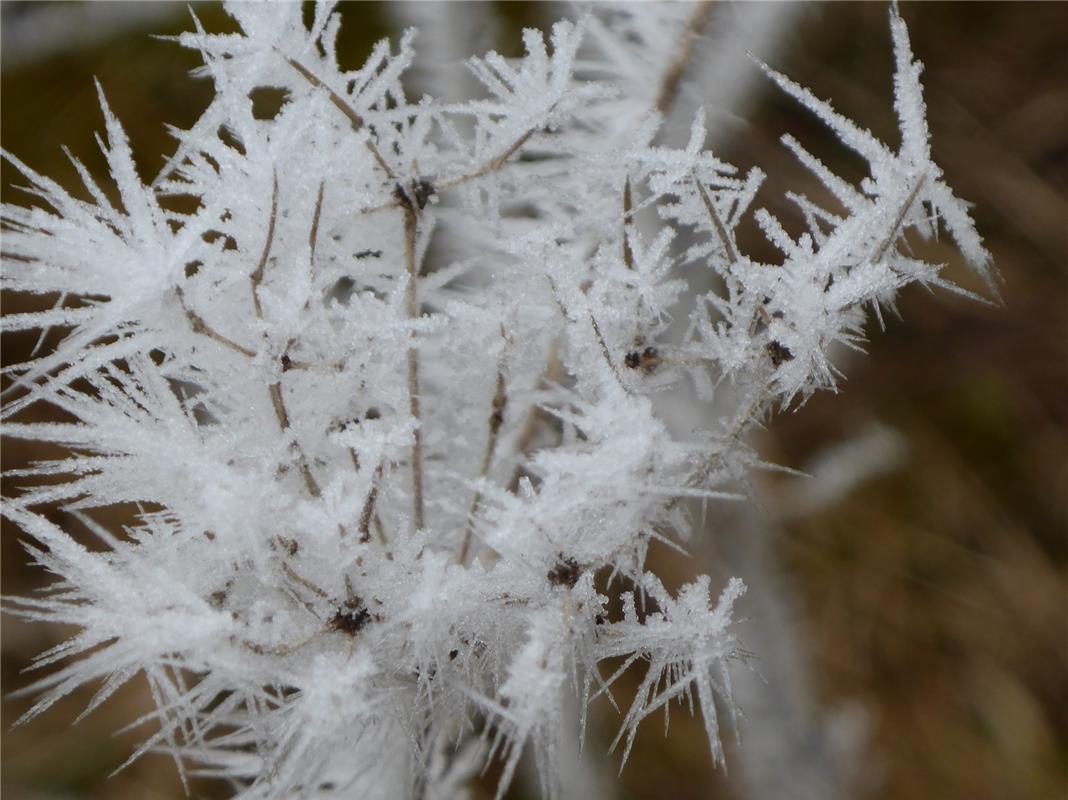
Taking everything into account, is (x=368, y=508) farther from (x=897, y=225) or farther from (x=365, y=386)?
(x=897, y=225)

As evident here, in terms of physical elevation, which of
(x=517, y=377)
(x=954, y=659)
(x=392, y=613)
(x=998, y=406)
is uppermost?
(x=998, y=406)

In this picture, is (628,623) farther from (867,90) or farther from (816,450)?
(867,90)

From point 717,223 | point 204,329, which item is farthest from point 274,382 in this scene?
point 717,223

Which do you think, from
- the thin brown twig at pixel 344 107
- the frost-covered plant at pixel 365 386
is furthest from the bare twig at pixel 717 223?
the thin brown twig at pixel 344 107

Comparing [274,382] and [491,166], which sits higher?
[491,166]

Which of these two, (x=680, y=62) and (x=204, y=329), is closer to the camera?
(x=204, y=329)

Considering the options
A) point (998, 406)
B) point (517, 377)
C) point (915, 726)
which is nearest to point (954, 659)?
point (915, 726)

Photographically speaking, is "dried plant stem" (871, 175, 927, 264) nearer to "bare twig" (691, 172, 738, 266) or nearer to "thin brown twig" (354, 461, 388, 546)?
"bare twig" (691, 172, 738, 266)

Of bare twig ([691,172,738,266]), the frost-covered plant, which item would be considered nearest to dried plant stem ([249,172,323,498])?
the frost-covered plant
